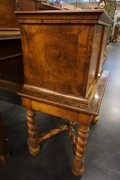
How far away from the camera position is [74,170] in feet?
3.52

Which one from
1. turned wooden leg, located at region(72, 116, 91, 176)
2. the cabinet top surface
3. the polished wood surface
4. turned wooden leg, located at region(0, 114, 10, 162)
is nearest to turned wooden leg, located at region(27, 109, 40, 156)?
the polished wood surface

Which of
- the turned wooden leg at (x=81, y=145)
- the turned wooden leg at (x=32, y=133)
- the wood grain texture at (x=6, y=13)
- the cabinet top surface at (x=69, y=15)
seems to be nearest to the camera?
the cabinet top surface at (x=69, y=15)

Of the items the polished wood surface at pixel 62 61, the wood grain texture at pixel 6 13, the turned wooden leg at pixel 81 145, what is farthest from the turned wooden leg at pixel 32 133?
the wood grain texture at pixel 6 13

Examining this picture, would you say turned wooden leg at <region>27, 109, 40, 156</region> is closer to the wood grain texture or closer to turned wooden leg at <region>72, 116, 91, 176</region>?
turned wooden leg at <region>72, 116, 91, 176</region>

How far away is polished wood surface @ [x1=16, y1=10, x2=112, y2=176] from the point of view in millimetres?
653

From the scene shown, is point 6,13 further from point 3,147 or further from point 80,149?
point 80,149

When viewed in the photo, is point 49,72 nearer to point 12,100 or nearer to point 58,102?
point 58,102

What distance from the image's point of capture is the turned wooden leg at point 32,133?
1025mm

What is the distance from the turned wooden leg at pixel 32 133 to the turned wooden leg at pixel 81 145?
0.37 m

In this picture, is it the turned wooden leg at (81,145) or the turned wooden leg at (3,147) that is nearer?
the turned wooden leg at (81,145)

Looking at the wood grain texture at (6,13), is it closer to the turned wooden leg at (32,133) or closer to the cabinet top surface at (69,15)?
the cabinet top surface at (69,15)

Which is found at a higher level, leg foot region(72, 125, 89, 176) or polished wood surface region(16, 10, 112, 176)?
polished wood surface region(16, 10, 112, 176)

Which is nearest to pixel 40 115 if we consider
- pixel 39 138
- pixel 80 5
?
pixel 39 138

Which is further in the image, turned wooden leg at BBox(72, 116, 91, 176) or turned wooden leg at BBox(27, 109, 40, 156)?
turned wooden leg at BBox(27, 109, 40, 156)
